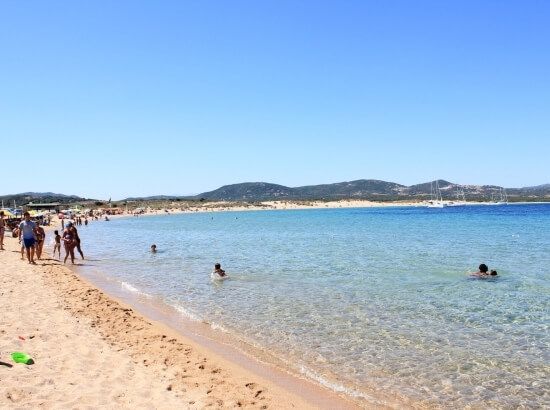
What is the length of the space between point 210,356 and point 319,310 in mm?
4058

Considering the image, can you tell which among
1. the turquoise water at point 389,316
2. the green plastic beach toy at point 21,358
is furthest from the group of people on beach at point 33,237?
the green plastic beach toy at point 21,358

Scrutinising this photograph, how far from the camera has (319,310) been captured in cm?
1107

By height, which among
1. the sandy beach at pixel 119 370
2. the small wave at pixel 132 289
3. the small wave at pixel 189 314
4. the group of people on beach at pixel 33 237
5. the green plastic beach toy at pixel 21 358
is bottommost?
the small wave at pixel 189 314

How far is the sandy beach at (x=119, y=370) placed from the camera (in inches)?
206

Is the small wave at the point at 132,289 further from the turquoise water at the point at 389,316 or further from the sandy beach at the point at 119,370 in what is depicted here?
the sandy beach at the point at 119,370

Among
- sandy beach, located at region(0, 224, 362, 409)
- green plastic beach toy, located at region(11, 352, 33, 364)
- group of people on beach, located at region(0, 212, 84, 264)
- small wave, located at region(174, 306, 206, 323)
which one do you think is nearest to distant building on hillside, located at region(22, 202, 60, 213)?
group of people on beach, located at region(0, 212, 84, 264)

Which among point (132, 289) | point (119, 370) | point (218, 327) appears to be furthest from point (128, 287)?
point (119, 370)

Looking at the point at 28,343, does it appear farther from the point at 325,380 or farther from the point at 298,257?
the point at 298,257

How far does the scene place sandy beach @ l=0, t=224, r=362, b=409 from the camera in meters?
5.23

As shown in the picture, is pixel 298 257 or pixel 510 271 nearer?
pixel 510 271

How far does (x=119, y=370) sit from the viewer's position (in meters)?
6.36

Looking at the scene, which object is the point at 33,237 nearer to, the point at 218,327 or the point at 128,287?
the point at 128,287

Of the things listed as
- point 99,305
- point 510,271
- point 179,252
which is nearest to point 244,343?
point 99,305

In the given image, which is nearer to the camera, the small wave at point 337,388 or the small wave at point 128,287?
the small wave at point 337,388
